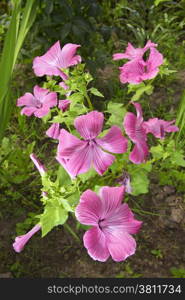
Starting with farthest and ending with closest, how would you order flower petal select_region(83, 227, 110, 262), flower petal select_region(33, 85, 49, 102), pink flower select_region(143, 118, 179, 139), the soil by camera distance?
the soil
flower petal select_region(33, 85, 49, 102)
pink flower select_region(143, 118, 179, 139)
flower petal select_region(83, 227, 110, 262)

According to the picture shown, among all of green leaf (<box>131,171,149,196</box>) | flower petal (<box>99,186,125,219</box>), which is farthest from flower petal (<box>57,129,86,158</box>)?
green leaf (<box>131,171,149,196</box>)

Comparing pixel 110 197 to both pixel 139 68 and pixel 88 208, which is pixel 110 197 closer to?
pixel 88 208

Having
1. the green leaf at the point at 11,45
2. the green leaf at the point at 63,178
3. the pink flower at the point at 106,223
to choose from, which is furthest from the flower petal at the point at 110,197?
the green leaf at the point at 11,45

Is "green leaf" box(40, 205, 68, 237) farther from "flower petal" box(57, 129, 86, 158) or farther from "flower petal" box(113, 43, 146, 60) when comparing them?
"flower petal" box(113, 43, 146, 60)

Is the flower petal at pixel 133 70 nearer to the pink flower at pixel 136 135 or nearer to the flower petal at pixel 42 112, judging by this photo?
the pink flower at pixel 136 135

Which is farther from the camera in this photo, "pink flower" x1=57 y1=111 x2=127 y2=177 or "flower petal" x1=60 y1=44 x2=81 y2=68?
"flower petal" x1=60 y1=44 x2=81 y2=68

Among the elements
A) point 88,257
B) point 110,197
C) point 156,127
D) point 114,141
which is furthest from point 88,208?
point 88,257
